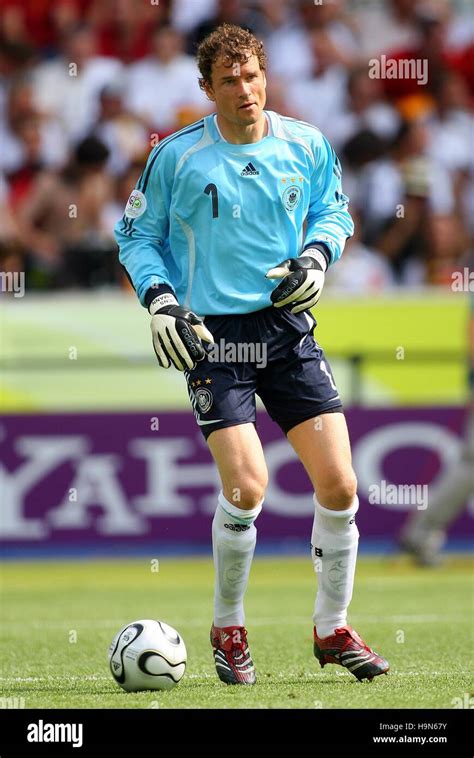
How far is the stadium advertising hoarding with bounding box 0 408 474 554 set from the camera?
1241cm

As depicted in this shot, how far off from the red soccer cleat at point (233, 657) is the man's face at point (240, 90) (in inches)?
87.8

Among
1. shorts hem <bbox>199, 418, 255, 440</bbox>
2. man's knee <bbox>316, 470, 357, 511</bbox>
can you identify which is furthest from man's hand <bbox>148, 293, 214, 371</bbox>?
man's knee <bbox>316, 470, 357, 511</bbox>

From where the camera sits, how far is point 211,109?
14117 millimetres

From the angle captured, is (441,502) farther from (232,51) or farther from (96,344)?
(232,51)

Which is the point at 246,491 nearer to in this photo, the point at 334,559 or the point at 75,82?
the point at 334,559

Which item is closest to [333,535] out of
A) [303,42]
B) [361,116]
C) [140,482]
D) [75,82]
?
[140,482]

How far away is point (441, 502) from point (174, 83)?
18.0ft

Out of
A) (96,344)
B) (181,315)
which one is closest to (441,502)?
(96,344)

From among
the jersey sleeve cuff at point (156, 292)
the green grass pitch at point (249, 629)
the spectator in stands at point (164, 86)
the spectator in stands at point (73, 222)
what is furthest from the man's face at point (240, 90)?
the spectator in stands at point (164, 86)

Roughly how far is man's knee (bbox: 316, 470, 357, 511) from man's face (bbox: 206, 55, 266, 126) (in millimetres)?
1582

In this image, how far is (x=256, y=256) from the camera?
6.14 meters

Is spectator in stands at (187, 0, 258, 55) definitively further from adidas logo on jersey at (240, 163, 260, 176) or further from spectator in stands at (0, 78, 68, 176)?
adidas logo on jersey at (240, 163, 260, 176)

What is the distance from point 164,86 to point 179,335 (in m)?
9.19

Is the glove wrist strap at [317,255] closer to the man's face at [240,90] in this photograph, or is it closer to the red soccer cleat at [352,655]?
the man's face at [240,90]
